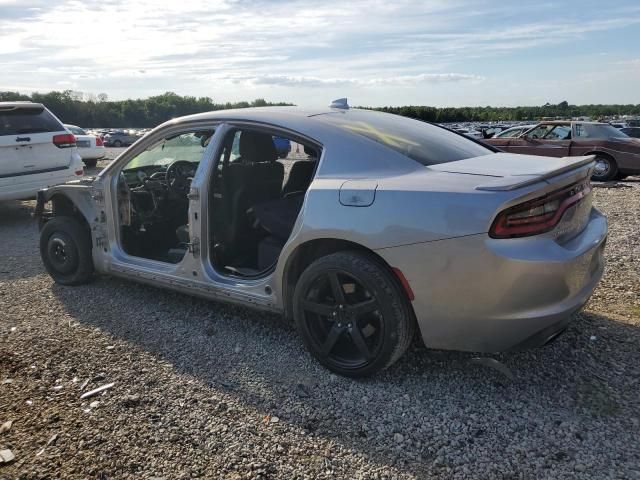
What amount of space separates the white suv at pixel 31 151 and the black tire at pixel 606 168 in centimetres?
1132

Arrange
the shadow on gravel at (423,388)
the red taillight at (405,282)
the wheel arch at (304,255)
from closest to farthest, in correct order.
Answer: the shadow on gravel at (423,388)
the red taillight at (405,282)
the wheel arch at (304,255)

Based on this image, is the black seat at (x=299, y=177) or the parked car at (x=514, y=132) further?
the parked car at (x=514, y=132)

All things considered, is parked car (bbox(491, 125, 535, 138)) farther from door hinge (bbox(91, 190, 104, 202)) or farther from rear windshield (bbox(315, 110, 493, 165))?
door hinge (bbox(91, 190, 104, 202))

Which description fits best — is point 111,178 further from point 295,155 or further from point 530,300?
point 530,300

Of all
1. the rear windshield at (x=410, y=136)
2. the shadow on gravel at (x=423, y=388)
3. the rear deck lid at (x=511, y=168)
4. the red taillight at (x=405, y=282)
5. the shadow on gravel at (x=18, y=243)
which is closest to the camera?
the shadow on gravel at (x=423, y=388)

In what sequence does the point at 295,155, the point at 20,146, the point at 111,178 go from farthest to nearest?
the point at 20,146
the point at 111,178
the point at 295,155

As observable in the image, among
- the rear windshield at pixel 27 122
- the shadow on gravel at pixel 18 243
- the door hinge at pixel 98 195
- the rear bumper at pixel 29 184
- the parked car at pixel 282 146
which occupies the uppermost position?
the rear windshield at pixel 27 122

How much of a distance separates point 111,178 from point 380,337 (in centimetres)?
276

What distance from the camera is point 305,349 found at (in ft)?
11.9

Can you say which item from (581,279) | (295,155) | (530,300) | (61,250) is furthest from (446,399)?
(61,250)

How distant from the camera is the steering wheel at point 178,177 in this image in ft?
15.5

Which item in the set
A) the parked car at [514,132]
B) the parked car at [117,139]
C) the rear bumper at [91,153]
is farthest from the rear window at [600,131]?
the parked car at [117,139]

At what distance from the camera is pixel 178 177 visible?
475 cm

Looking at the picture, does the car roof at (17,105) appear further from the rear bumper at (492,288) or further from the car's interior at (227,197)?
the rear bumper at (492,288)
